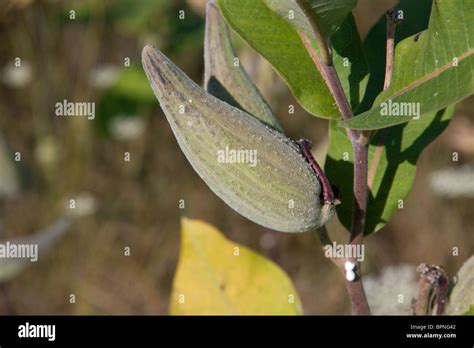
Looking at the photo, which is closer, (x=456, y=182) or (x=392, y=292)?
(x=392, y=292)

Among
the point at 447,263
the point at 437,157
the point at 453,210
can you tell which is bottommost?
the point at 447,263

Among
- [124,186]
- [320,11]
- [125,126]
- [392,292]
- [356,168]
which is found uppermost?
[125,126]

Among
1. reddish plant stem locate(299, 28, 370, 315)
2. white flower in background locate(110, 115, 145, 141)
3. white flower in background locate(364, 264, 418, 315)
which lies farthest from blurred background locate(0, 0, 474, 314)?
reddish plant stem locate(299, 28, 370, 315)

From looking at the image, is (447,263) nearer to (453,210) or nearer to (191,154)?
(453,210)

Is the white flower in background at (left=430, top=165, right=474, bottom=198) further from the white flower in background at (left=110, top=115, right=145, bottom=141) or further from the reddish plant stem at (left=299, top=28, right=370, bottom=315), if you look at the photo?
the reddish plant stem at (left=299, top=28, right=370, bottom=315)

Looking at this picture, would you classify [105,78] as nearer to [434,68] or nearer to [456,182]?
[456,182]

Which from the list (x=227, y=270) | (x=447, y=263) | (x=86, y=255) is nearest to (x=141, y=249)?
(x=86, y=255)

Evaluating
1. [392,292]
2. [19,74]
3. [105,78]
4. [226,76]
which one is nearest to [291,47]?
[226,76]
